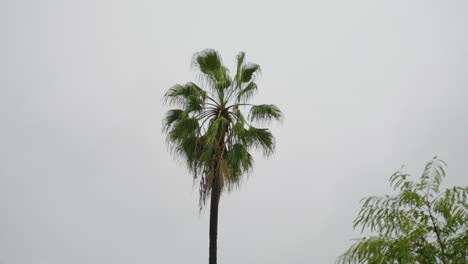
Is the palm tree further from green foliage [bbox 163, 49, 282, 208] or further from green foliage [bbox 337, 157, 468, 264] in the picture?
green foliage [bbox 337, 157, 468, 264]

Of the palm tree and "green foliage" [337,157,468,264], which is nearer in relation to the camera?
"green foliage" [337,157,468,264]

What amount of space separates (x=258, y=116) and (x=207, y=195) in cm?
317

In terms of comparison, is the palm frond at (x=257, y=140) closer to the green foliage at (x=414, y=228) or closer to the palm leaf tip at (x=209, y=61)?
the palm leaf tip at (x=209, y=61)

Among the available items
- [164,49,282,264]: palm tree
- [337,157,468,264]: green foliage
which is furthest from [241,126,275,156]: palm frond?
[337,157,468,264]: green foliage

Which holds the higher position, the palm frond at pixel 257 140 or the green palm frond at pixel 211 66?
the green palm frond at pixel 211 66

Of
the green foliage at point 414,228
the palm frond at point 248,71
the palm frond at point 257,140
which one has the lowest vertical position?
the green foliage at point 414,228

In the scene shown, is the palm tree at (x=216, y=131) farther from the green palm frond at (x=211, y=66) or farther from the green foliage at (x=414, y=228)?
the green foliage at (x=414, y=228)

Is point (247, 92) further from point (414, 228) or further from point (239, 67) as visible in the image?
point (414, 228)

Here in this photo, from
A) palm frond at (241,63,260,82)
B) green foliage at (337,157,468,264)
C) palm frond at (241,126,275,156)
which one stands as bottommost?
green foliage at (337,157,468,264)

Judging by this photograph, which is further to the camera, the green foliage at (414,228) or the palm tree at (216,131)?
the palm tree at (216,131)

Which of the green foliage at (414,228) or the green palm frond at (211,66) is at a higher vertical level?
the green palm frond at (211,66)

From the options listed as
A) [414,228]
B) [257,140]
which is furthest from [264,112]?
[414,228]

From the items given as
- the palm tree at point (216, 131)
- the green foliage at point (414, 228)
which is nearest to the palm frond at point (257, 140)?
the palm tree at point (216, 131)

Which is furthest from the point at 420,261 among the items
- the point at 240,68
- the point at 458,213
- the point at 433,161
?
the point at 240,68
